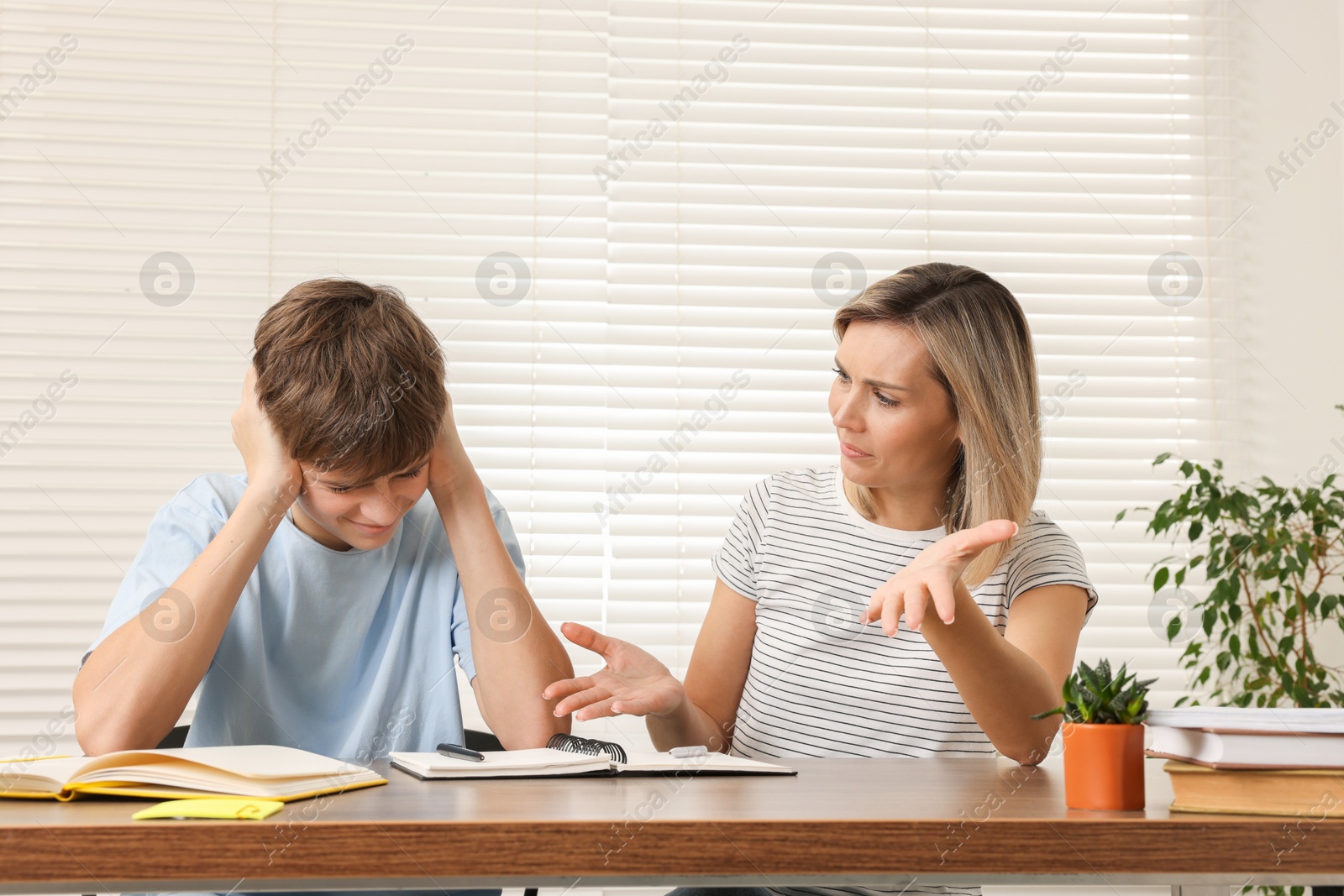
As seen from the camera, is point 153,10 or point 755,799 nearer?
point 755,799

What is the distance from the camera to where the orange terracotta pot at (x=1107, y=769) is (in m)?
0.86

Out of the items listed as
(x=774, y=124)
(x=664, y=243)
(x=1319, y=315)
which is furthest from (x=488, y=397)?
(x=1319, y=315)

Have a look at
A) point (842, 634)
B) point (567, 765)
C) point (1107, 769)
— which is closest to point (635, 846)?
point (567, 765)

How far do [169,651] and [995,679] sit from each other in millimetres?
967

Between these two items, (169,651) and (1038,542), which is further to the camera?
(1038,542)

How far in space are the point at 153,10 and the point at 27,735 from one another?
1741 millimetres

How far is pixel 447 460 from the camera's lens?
1.41m

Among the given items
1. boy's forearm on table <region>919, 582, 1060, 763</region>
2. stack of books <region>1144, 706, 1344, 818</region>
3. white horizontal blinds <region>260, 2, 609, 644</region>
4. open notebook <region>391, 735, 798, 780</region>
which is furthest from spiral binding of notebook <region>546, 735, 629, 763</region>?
white horizontal blinds <region>260, 2, 609, 644</region>

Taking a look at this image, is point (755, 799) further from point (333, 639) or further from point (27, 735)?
point (27, 735)

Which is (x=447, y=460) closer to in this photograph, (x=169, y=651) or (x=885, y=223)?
(x=169, y=651)

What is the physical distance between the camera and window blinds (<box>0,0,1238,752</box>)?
242cm

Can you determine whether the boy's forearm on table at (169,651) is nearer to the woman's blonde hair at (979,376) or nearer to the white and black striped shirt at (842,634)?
the white and black striped shirt at (842,634)

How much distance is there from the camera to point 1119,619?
2.59 meters

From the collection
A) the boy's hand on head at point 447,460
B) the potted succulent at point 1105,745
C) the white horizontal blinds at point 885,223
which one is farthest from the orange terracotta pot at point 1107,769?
the white horizontal blinds at point 885,223
